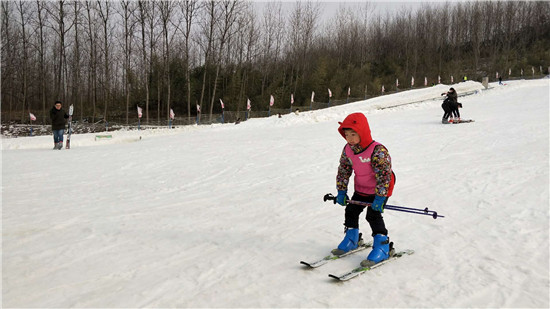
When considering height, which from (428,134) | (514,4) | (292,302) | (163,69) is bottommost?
(292,302)

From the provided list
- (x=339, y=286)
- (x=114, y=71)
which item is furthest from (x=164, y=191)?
(x=114, y=71)

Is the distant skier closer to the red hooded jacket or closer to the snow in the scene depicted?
the snow

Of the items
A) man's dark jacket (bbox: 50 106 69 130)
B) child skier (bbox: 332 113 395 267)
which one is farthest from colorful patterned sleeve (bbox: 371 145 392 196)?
man's dark jacket (bbox: 50 106 69 130)

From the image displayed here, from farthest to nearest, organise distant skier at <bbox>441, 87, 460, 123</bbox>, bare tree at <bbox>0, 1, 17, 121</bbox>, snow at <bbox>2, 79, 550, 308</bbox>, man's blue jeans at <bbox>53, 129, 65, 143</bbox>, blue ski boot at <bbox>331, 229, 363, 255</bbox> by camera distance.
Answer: bare tree at <bbox>0, 1, 17, 121</bbox>, distant skier at <bbox>441, 87, 460, 123</bbox>, man's blue jeans at <bbox>53, 129, 65, 143</bbox>, blue ski boot at <bbox>331, 229, 363, 255</bbox>, snow at <bbox>2, 79, 550, 308</bbox>

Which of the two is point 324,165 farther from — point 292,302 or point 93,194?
point 292,302

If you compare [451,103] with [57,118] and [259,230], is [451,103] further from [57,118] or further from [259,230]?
[57,118]

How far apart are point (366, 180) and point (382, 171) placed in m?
0.29

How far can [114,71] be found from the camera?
194ft

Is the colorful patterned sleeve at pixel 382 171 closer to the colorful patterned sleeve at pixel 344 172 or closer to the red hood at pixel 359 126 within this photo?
the red hood at pixel 359 126

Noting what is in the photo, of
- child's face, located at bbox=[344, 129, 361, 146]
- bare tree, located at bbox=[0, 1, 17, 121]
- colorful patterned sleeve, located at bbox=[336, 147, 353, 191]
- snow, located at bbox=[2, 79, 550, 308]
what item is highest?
bare tree, located at bbox=[0, 1, 17, 121]

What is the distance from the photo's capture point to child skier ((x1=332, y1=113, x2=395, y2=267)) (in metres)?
4.27

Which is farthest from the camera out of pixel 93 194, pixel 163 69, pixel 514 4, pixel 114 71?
pixel 514 4

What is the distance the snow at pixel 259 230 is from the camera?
12.8 feet

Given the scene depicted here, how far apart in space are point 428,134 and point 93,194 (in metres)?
12.8
